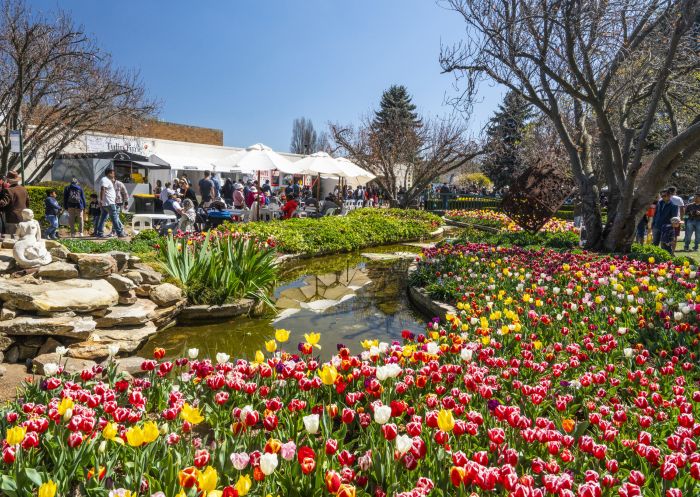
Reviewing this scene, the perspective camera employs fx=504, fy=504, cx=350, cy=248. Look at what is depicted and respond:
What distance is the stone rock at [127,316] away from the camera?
534cm

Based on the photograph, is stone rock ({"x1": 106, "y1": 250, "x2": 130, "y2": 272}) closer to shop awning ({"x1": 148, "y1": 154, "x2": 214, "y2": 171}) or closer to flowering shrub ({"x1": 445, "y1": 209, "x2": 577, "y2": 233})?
flowering shrub ({"x1": 445, "y1": 209, "x2": 577, "y2": 233})

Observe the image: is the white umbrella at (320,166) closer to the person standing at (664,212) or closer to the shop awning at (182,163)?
the shop awning at (182,163)

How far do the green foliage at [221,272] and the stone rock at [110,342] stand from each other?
1104mm

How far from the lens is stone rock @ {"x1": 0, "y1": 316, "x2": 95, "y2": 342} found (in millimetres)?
4488

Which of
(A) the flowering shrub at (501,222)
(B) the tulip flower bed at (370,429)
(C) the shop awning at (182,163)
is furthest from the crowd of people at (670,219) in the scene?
(C) the shop awning at (182,163)

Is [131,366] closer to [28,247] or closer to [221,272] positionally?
[28,247]

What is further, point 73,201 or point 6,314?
point 73,201

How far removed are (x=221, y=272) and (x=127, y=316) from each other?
5.12 feet

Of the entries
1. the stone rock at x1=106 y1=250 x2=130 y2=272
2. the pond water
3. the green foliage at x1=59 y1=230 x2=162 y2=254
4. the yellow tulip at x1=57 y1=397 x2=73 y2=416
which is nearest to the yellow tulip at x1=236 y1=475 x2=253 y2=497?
the yellow tulip at x1=57 y1=397 x2=73 y2=416

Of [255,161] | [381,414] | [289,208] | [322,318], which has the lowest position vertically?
[322,318]

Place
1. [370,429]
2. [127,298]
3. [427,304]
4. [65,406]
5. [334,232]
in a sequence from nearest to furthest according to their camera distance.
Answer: [65,406] → [370,429] → [127,298] → [427,304] → [334,232]

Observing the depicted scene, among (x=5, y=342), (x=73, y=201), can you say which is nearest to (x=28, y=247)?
(x=5, y=342)

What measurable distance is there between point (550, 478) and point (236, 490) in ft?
3.47

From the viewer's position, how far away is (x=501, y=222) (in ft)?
60.1
